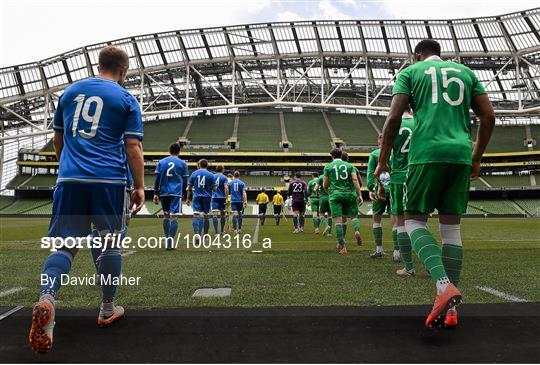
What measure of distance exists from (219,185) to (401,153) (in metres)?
6.34

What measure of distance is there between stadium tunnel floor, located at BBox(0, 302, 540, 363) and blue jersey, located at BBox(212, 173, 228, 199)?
25.1ft

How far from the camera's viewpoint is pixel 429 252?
2877mm

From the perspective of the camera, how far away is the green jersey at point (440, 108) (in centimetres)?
293

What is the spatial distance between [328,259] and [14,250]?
6.16 m

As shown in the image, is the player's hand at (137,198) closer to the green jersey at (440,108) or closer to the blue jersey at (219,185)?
the green jersey at (440,108)

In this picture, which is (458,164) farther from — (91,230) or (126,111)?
(91,230)

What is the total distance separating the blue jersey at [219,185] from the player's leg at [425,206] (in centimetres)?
798

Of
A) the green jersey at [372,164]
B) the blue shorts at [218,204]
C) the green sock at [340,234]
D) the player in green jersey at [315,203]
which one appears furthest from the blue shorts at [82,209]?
the player in green jersey at [315,203]

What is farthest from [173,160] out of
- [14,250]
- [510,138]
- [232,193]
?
[510,138]

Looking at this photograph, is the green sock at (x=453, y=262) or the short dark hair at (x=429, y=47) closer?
the green sock at (x=453, y=262)

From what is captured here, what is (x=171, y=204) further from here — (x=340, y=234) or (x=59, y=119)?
(x=59, y=119)

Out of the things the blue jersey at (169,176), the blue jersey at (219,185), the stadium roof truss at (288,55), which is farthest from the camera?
the stadium roof truss at (288,55)

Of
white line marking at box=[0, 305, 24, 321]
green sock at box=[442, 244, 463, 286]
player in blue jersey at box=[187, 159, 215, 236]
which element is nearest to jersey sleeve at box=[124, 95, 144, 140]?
white line marking at box=[0, 305, 24, 321]

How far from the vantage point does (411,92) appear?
3.06m
